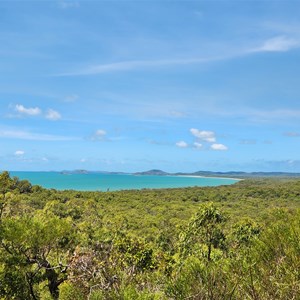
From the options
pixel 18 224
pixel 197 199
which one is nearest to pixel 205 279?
pixel 18 224

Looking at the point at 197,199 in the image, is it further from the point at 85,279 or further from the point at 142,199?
the point at 85,279

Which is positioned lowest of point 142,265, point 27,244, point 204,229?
point 142,265

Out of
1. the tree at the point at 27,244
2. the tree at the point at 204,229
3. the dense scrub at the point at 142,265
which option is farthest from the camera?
the tree at the point at 204,229

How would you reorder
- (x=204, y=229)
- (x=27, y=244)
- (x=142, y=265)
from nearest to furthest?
(x=27, y=244)
(x=142, y=265)
(x=204, y=229)

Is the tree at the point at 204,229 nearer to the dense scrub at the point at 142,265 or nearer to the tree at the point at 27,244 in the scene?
the dense scrub at the point at 142,265

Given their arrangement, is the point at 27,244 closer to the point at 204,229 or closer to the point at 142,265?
the point at 142,265

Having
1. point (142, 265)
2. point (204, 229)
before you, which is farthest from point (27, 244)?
point (204, 229)

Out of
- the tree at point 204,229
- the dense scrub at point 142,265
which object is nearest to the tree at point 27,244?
the dense scrub at point 142,265

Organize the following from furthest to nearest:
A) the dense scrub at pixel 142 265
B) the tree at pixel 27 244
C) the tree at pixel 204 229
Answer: the tree at pixel 204 229 → the tree at pixel 27 244 → the dense scrub at pixel 142 265

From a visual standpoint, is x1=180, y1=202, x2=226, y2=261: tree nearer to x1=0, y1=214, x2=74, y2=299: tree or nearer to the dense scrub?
the dense scrub

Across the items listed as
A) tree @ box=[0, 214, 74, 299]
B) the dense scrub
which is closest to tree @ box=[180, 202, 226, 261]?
the dense scrub

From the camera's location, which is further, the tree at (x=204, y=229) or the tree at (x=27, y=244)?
the tree at (x=204, y=229)

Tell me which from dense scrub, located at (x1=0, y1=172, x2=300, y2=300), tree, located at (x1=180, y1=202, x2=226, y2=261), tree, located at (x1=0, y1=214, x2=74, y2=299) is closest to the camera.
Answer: dense scrub, located at (x1=0, y1=172, x2=300, y2=300)

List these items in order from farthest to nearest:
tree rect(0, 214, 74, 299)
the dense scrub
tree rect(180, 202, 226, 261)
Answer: tree rect(180, 202, 226, 261) → tree rect(0, 214, 74, 299) → the dense scrub
